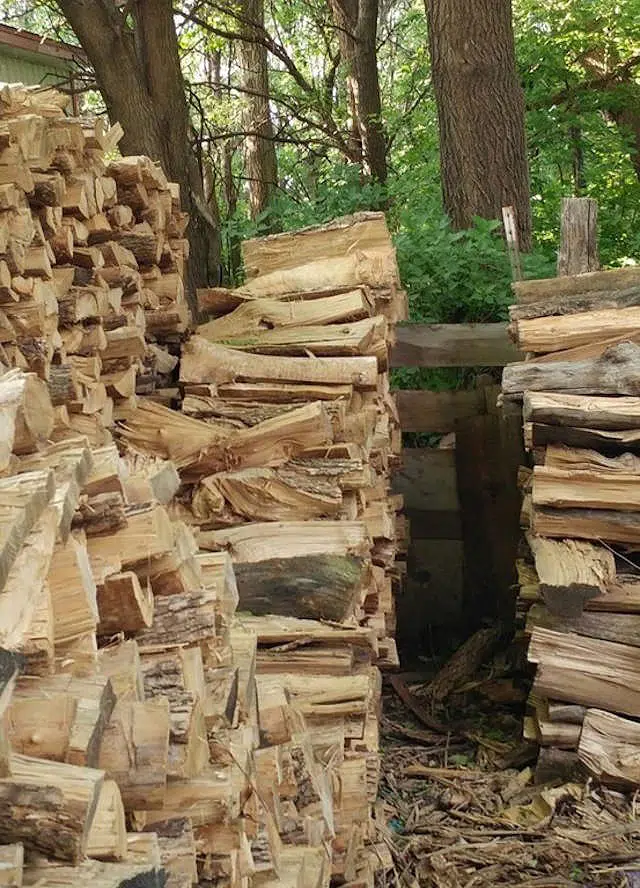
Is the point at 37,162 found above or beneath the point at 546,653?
above

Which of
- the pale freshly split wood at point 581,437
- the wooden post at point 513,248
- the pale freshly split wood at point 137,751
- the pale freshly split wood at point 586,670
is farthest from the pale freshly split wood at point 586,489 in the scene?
the pale freshly split wood at point 137,751

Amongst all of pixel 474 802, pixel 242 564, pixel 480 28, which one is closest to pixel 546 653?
pixel 474 802

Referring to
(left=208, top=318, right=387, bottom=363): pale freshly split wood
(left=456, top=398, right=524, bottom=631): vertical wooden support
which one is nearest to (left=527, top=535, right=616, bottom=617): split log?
(left=208, top=318, right=387, bottom=363): pale freshly split wood

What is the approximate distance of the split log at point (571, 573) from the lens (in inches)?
179

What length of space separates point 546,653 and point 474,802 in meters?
0.74

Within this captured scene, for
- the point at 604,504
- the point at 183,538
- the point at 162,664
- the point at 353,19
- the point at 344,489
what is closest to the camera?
the point at 162,664

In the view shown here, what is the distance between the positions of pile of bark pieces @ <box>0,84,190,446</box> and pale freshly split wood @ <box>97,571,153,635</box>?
47.6 inches

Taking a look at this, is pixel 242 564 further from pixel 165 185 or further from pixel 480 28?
pixel 480 28

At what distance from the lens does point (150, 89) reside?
7.06 meters

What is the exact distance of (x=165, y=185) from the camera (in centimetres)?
457

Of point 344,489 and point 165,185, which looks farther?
point 165,185

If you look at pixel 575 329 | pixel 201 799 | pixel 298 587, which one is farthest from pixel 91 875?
pixel 575 329

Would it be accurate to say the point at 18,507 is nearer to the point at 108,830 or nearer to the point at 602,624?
the point at 108,830

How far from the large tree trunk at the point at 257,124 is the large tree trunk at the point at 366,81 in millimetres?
863
